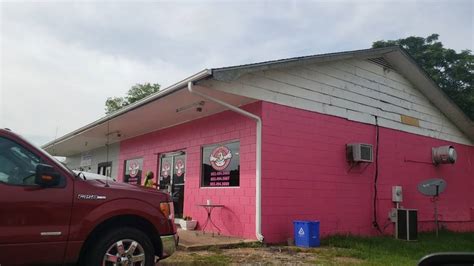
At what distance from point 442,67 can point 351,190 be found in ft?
52.7

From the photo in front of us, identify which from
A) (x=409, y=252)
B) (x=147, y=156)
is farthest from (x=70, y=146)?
(x=409, y=252)

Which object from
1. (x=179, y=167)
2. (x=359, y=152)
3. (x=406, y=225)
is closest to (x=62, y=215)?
(x=359, y=152)

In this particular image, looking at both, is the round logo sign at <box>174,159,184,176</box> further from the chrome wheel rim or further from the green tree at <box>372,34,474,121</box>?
the green tree at <box>372,34,474,121</box>

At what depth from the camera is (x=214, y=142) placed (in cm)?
1158

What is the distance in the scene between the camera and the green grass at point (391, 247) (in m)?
7.97

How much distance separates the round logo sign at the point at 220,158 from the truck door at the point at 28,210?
6286 millimetres

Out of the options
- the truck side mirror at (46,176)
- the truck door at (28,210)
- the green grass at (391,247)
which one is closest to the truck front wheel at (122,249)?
the truck door at (28,210)

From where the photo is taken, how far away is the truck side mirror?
4.64 metres

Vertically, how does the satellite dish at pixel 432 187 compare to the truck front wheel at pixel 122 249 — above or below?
above

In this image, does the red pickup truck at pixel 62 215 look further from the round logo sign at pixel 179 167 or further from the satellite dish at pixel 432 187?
the satellite dish at pixel 432 187

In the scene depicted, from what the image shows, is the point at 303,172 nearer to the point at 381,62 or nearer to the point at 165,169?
the point at 381,62

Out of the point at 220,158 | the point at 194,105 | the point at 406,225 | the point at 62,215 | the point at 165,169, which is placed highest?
the point at 194,105

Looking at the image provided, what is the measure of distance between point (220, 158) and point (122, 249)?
20.7 feet

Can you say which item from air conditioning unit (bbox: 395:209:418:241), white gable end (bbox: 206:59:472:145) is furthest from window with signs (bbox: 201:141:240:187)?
air conditioning unit (bbox: 395:209:418:241)
